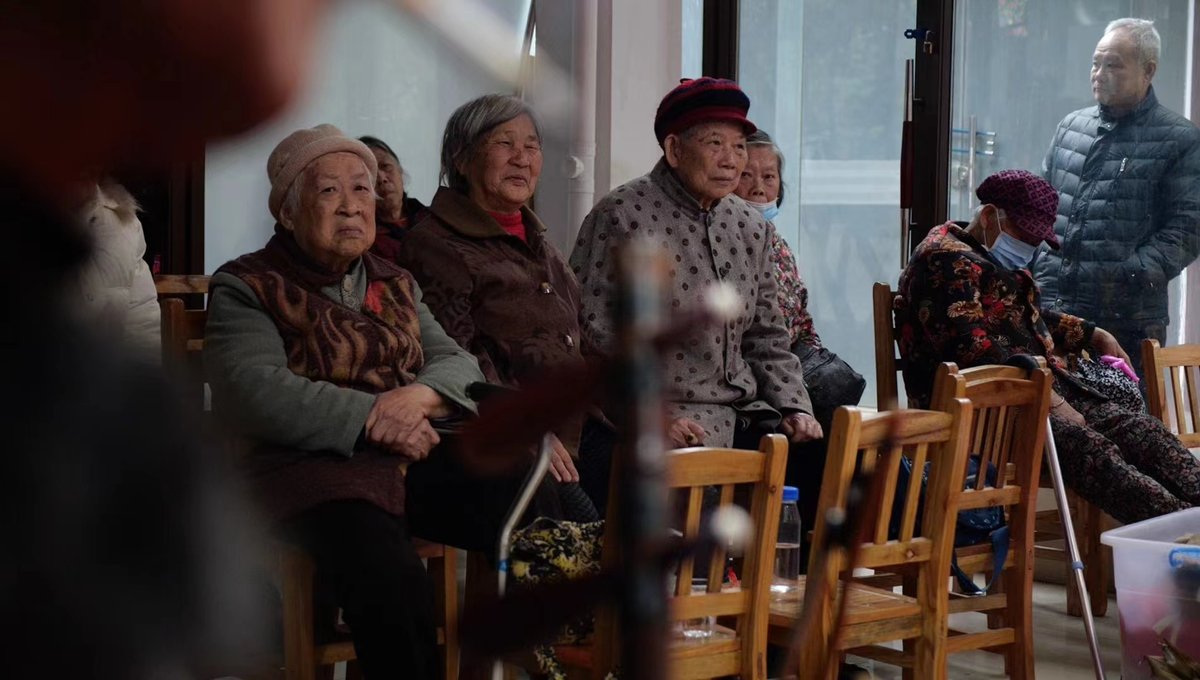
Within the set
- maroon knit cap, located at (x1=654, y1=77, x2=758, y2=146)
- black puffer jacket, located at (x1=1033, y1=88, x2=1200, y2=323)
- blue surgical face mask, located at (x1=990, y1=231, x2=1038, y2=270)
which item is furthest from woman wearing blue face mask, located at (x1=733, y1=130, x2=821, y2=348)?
black puffer jacket, located at (x1=1033, y1=88, x2=1200, y2=323)

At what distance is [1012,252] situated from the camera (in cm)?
366

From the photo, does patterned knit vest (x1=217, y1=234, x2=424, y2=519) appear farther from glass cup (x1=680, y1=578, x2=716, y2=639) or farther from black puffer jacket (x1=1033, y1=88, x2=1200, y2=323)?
black puffer jacket (x1=1033, y1=88, x2=1200, y2=323)

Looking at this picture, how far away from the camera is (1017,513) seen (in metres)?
2.81

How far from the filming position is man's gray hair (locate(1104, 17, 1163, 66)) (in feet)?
14.8

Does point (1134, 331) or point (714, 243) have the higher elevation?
point (714, 243)

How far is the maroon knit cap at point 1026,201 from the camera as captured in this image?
3686mm

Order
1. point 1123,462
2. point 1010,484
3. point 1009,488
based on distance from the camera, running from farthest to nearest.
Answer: point 1123,462 < point 1010,484 < point 1009,488

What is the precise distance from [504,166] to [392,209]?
41 cm

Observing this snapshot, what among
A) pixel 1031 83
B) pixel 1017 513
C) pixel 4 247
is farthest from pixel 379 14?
pixel 1031 83

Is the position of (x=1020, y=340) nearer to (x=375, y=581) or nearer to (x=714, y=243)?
(x=714, y=243)

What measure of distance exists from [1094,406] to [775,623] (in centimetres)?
165

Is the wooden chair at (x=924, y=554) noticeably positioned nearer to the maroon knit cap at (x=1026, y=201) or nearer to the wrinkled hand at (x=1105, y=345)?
the maroon knit cap at (x=1026, y=201)

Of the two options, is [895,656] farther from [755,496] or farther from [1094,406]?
[1094,406]

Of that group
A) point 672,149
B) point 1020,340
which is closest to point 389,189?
point 672,149
